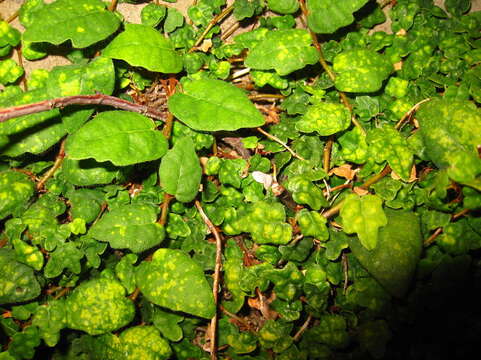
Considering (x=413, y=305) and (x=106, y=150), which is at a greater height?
(x=106, y=150)

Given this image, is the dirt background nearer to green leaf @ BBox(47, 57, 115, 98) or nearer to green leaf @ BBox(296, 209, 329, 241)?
green leaf @ BBox(47, 57, 115, 98)

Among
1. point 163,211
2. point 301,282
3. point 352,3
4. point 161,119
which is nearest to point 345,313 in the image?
point 301,282

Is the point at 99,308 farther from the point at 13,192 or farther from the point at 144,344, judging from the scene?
the point at 13,192

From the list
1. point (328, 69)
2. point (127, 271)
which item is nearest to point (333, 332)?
point (127, 271)

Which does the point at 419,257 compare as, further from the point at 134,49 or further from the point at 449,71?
the point at 134,49

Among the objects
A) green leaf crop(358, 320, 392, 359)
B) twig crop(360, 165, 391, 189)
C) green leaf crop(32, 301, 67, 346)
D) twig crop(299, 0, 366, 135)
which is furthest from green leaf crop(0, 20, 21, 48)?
green leaf crop(358, 320, 392, 359)

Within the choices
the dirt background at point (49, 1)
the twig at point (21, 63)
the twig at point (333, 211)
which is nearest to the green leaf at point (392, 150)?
the twig at point (333, 211)
